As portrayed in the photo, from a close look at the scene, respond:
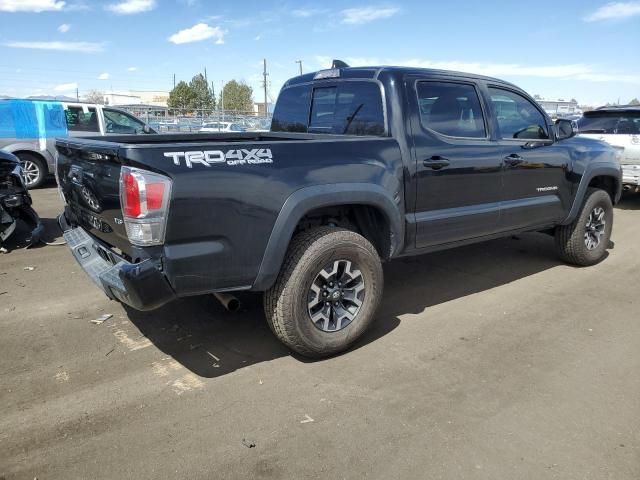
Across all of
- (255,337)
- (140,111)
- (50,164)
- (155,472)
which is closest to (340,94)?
(255,337)

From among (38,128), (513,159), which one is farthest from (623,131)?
(38,128)

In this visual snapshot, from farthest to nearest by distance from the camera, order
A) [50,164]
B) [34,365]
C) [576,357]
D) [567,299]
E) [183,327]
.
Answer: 1. [50,164]
2. [567,299]
3. [183,327]
4. [576,357]
5. [34,365]

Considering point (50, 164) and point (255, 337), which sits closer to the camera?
point (255, 337)

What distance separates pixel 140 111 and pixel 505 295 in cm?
2355

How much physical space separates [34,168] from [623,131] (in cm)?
1165

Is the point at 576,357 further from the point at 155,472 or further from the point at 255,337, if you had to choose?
the point at 155,472

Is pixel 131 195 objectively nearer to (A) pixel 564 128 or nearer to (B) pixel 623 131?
(A) pixel 564 128

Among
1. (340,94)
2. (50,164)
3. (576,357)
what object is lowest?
(576,357)

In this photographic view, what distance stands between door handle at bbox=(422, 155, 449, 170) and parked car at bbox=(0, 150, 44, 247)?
469cm

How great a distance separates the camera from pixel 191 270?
2.79 meters

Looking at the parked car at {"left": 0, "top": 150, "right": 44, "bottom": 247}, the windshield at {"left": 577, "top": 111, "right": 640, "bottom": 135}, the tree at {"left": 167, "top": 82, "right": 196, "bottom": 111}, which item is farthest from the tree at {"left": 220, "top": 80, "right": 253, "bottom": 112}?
the parked car at {"left": 0, "top": 150, "right": 44, "bottom": 247}

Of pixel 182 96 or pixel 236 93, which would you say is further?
pixel 236 93

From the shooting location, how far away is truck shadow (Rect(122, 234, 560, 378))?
3.54m

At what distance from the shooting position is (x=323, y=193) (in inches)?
125
